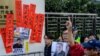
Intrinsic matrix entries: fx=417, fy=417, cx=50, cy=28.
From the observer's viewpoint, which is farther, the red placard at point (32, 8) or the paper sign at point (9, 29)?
the red placard at point (32, 8)

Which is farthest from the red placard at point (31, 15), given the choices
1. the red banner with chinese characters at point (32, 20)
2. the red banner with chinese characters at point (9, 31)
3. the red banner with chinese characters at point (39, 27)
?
the red banner with chinese characters at point (9, 31)

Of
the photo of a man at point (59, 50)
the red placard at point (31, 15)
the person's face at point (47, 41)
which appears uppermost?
the red placard at point (31, 15)

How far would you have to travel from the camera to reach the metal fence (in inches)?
515

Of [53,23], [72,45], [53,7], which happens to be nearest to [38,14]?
[53,23]

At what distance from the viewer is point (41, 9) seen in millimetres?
10828

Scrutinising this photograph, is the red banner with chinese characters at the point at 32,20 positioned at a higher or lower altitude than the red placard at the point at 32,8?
lower

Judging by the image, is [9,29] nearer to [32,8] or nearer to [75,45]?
[32,8]

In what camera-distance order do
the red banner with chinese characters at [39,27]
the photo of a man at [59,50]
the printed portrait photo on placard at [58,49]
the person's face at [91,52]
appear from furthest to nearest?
the red banner with chinese characters at [39,27], the photo of a man at [59,50], the printed portrait photo on placard at [58,49], the person's face at [91,52]

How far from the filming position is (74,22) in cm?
1409

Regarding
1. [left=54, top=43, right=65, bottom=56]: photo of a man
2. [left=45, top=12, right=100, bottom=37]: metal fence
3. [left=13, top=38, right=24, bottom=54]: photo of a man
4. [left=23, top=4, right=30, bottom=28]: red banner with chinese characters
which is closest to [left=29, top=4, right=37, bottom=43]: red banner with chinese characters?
[left=23, top=4, right=30, bottom=28]: red banner with chinese characters


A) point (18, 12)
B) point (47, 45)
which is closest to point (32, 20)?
point (18, 12)

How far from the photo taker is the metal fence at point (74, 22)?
13.1 meters

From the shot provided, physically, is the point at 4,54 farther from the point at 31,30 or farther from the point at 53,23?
the point at 53,23

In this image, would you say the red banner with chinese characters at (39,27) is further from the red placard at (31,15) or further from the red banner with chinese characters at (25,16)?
the red banner with chinese characters at (25,16)
